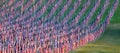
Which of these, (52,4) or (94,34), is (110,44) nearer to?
(94,34)

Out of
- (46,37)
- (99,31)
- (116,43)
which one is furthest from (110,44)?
(46,37)

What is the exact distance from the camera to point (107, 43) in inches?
594

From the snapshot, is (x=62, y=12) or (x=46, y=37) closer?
(x=46, y=37)

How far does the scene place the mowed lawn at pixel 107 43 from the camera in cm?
1420

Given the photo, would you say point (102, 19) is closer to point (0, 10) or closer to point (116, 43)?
point (116, 43)

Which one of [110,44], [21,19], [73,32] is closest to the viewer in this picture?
[110,44]

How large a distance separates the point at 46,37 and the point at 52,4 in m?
7.18

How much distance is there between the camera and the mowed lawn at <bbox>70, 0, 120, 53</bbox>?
1420 centimetres

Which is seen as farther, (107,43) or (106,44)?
(107,43)

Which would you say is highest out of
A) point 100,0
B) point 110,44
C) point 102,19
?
point 100,0

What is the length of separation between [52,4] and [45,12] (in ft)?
7.17

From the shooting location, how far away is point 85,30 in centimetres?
1641

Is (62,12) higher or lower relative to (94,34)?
higher

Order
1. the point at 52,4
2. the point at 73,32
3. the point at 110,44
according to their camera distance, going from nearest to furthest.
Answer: the point at 110,44
the point at 73,32
the point at 52,4
